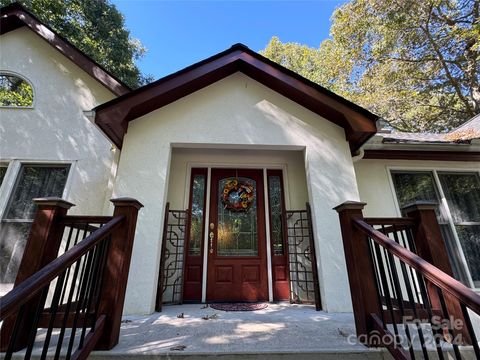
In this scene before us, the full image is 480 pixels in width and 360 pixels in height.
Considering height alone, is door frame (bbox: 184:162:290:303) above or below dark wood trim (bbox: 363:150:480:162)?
below

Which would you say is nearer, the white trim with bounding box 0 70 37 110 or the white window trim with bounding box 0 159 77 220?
the white window trim with bounding box 0 159 77 220

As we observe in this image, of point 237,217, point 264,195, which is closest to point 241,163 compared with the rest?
point 264,195

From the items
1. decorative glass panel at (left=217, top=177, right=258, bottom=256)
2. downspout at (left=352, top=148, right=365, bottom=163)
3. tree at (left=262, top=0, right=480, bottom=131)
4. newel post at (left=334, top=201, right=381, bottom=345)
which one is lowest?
newel post at (left=334, top=201, right=381, bottom=345)

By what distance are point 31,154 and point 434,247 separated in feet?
19.8

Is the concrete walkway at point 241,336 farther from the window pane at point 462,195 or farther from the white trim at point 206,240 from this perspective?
the window pane at point 462,195

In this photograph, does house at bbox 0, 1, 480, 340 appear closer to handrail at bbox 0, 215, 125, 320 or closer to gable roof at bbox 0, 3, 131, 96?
gable roof at bbox 0, 3, 131, 96

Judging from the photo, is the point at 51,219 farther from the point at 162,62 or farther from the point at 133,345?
the point at 162,62

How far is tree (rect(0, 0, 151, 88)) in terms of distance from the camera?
8562 millimetres

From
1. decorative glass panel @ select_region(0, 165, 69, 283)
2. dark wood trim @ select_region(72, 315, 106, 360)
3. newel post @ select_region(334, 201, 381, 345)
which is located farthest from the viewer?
decorative glass panel @ select_region(0, 165, 69, 283)

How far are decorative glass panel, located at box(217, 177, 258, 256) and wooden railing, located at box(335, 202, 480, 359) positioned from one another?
220cm

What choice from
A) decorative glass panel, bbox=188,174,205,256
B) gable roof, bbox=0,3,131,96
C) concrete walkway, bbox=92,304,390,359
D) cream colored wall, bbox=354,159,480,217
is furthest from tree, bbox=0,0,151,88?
concrete walkway, bbox=92,304,390,359

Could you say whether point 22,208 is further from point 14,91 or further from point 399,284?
point 399,284

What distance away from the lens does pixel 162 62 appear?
9758mm

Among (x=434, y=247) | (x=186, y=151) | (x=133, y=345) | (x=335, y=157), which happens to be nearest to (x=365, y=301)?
(x=434, y=247)
